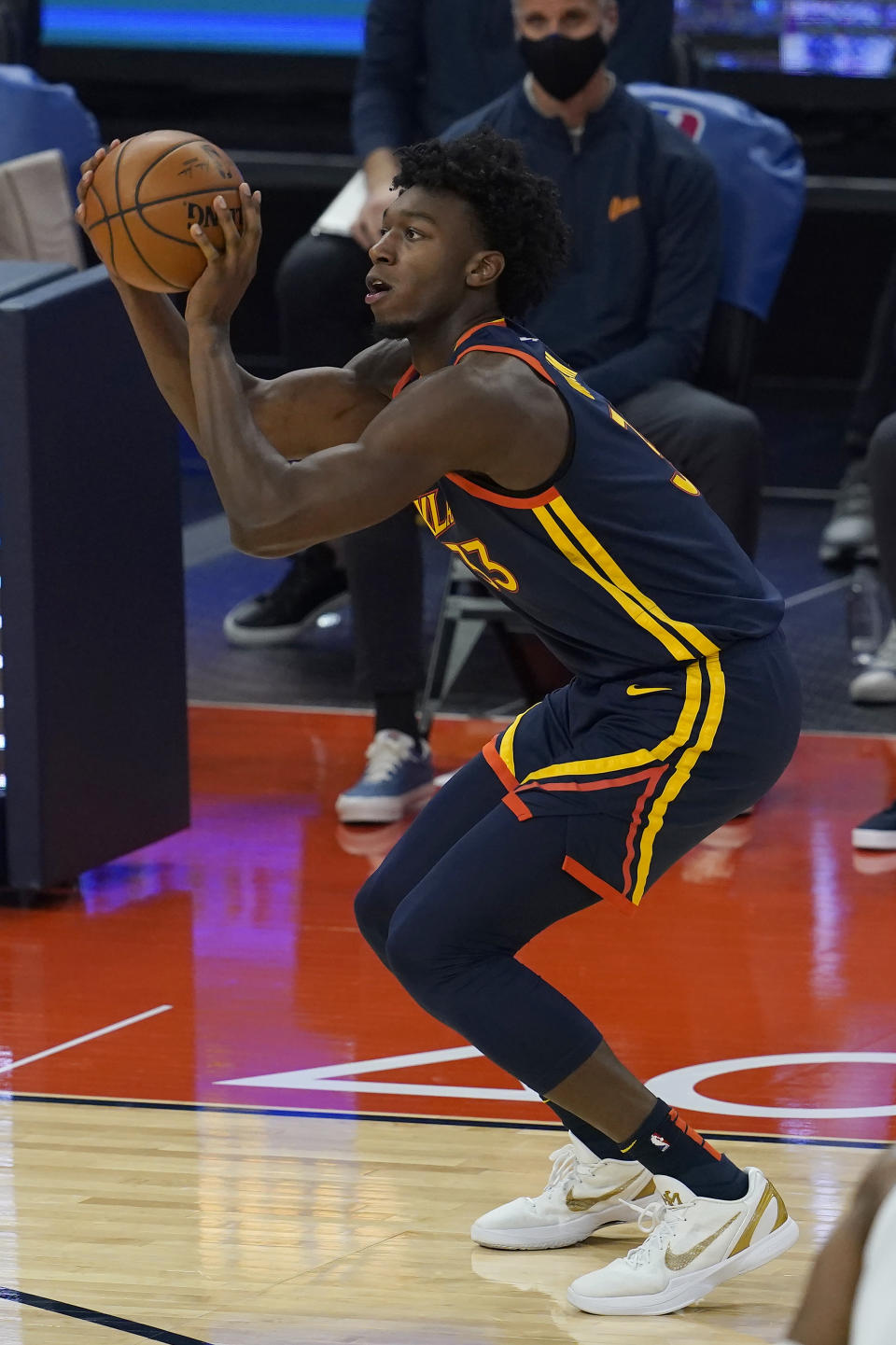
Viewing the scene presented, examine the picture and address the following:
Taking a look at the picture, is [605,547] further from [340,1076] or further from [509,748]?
[340,1076]

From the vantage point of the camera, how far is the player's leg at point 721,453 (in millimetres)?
5027

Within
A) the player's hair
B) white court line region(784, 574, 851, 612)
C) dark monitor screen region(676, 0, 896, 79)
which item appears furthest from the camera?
dark monitor screen region(676, 0, 896, 79)

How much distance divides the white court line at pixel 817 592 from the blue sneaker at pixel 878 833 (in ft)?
5.43

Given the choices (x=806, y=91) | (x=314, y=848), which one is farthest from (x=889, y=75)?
(x=314, y=848)

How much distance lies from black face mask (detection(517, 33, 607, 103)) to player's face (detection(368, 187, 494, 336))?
2.36m

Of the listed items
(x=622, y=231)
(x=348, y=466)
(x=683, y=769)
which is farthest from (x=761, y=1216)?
(x=622, y=231)

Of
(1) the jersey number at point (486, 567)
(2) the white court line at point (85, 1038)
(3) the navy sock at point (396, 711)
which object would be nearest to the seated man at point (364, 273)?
(3) the navy sock at point (396, 711)

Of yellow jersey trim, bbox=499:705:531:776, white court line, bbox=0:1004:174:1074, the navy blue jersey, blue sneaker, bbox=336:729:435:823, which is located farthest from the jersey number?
blue sneaker, bbox=336:729:435:823

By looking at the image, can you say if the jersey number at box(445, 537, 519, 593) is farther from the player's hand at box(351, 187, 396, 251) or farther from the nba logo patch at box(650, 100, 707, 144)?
the nba logo patch at box(650, 100, 707, 144)

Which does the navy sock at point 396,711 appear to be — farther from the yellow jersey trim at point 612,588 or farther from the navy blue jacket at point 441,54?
the yellow jersey trim at point 612,588

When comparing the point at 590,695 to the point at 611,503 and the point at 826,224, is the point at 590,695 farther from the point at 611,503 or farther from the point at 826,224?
the point at 826,224

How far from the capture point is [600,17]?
16.7ft

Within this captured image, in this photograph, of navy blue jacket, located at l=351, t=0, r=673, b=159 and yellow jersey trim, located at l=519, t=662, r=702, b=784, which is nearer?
yellow jersey trim, located at l=519, t=662, r=702, b=784

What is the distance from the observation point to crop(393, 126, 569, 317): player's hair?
2.86m
